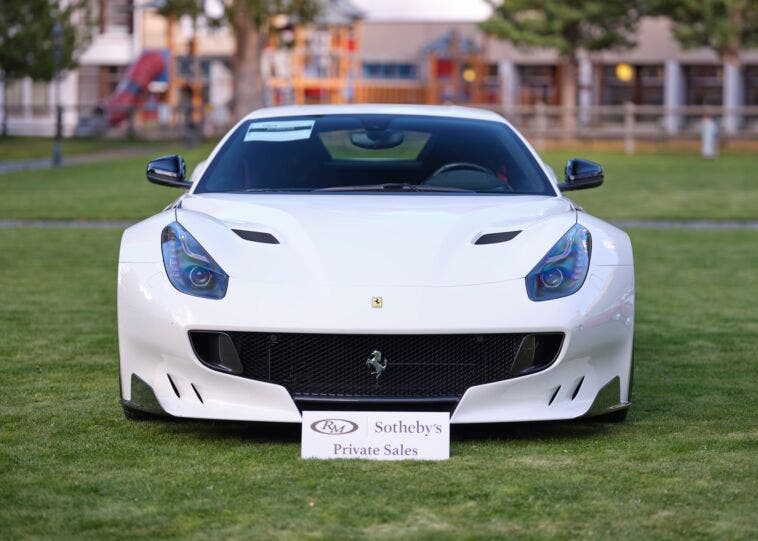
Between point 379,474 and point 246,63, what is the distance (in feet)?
136

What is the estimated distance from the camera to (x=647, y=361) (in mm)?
7859

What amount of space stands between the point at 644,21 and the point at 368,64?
1490 cm

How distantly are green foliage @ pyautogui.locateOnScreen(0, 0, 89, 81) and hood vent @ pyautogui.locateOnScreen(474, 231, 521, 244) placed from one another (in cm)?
3681

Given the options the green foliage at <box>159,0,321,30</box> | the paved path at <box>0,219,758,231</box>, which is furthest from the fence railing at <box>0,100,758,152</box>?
the paved path at <box>0,219,758,231</box>

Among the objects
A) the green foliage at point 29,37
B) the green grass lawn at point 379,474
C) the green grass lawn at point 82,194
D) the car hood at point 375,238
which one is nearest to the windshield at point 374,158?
the car hood at point 375,238

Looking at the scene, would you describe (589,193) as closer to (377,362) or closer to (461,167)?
(461,167)

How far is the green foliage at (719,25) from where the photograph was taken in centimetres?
5497

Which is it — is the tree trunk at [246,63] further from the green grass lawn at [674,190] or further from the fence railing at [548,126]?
the green grass lawn at [674,190]

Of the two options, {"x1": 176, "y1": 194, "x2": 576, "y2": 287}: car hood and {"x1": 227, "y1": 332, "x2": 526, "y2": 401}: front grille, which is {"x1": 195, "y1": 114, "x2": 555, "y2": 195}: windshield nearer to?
{"x1": 176, "y1": 194, "x2": 576, "y2": 287}: car hood

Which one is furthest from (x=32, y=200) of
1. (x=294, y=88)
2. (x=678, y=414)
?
(x=294, y=88)

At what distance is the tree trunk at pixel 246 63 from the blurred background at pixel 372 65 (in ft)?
0.13

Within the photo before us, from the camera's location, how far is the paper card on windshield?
7.03 metres

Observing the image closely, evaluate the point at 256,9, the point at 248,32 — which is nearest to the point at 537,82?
the point at 248,32

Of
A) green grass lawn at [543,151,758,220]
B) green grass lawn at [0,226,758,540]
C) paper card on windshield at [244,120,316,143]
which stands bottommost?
green grass lawn at [543,151,758,220]
